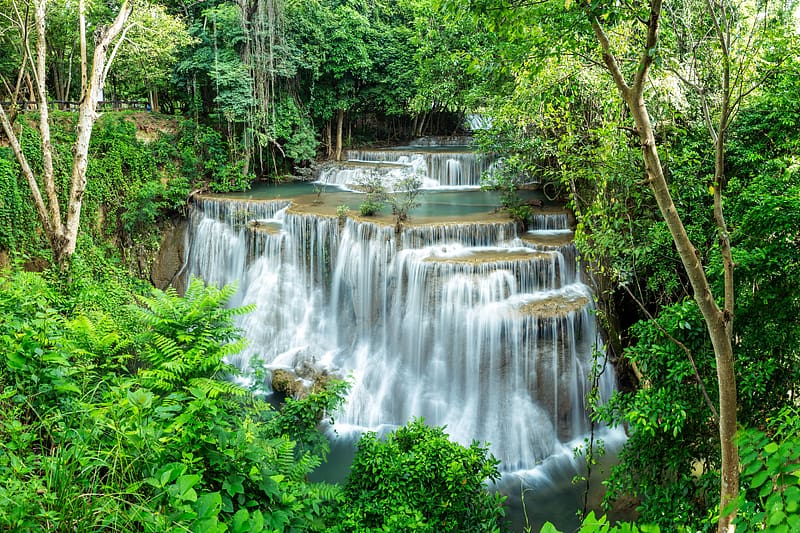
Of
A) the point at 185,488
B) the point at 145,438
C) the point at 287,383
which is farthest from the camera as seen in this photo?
the point at 287,383

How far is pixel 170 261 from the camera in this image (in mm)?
13500

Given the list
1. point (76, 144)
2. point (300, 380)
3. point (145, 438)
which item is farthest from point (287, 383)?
point (145, 438)

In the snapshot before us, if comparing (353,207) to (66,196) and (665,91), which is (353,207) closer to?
(66,196)

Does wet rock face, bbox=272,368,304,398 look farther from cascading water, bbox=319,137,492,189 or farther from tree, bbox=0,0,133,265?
cascading water, bbox=319,137,492,189

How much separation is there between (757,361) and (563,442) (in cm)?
439

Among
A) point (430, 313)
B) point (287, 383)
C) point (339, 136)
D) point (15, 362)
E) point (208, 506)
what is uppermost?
point (339, 136)

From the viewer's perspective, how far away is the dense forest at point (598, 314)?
2.67 m

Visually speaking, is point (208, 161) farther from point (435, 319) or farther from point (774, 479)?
point (774, 479)

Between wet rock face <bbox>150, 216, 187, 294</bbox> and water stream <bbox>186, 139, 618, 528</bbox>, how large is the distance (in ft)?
1.30

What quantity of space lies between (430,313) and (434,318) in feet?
0.41

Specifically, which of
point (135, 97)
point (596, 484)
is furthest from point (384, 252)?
point (135, 97)

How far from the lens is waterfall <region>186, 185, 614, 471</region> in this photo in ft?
28.3

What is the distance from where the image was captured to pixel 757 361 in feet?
A: 15.2

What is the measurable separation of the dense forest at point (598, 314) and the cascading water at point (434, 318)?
3.62ft
